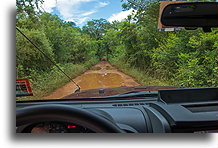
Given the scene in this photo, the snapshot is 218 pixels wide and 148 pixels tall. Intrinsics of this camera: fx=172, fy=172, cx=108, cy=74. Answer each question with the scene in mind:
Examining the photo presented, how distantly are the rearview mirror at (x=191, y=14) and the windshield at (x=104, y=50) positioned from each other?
0.42 metres

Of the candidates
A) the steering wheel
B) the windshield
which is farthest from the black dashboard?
the windshield

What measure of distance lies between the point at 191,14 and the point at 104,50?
1.09m

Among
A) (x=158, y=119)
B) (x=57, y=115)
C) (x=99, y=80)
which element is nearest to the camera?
(x=57, y=115)

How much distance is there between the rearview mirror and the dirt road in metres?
0.86

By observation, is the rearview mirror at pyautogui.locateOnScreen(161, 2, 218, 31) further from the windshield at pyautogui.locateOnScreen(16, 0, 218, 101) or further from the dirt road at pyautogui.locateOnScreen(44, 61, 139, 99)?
the dirt road at pyautogui.locateOnScreen(44, 61, 139, 99)

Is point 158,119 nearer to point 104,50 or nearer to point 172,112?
point 172,112

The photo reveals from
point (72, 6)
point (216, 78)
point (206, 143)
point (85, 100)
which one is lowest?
point (206, 143)

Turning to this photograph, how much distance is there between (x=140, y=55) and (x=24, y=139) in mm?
1613

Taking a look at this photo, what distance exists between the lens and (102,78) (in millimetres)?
1889

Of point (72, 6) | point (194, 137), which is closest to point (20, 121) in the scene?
point (194, 137)

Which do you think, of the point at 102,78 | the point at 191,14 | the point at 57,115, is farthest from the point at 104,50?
the point at 57,115

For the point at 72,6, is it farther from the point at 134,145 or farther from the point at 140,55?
the point at 134,145

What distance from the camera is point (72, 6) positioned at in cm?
152
